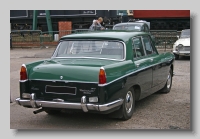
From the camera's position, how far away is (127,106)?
6.18 meters

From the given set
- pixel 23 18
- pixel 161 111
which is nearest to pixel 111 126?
pixel 161 111

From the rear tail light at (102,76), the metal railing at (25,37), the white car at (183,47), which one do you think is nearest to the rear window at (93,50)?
the rear tail light at (102,76)

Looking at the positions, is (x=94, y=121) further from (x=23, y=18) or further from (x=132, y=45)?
(x=23, y=18)

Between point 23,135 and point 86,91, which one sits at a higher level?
point 86,91

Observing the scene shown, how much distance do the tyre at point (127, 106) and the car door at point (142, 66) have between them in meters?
0.30

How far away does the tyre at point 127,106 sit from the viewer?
19.6ft

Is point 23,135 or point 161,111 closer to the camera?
point 23,135

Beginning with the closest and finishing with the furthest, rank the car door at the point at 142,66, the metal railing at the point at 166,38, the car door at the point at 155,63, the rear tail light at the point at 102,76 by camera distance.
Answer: the rear tail light at the point at 102,76, the car door at the point at 142,66, the car door at the point at 155,63, the metal railing at the point at 166,38

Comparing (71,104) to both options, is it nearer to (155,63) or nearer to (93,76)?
(93,76)

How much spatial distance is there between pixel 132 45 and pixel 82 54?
37.4 inches

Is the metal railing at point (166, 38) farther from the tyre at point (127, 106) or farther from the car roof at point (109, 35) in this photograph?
the tyre at point (127, 106)

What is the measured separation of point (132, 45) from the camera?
6.64m

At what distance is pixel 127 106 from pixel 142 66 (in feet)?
2.83

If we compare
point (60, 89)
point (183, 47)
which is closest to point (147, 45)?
point (60, 89)
